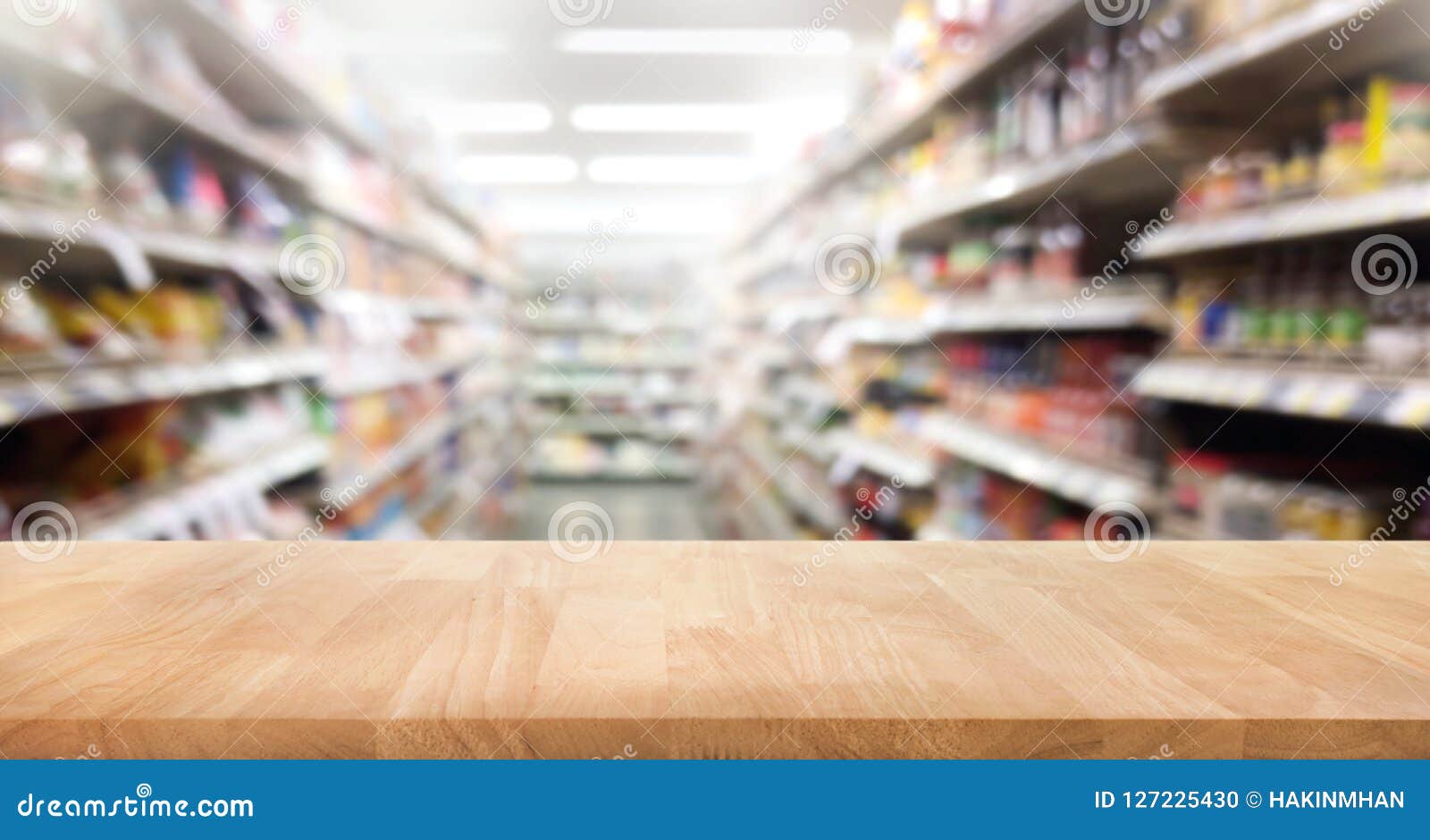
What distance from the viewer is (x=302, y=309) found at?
11.2 ft

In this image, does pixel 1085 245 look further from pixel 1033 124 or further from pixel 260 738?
pixel 260 738

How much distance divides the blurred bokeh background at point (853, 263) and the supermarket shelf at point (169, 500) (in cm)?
1

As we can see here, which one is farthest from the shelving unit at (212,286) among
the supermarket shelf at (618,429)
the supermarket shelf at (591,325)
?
the supermarket shelf at (618,429)

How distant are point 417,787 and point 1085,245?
8.52 ft

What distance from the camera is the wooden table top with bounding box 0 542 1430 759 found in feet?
1.89

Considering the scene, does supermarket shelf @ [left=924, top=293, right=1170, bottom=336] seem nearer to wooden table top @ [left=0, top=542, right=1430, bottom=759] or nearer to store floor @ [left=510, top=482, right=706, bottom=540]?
wooden table top @ [left=0, top=542, right=1430, bottom=759]

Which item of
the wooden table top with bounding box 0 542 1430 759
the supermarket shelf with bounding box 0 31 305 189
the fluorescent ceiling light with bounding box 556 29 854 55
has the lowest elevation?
the wooden table top with bounding box 0 542 1430 759

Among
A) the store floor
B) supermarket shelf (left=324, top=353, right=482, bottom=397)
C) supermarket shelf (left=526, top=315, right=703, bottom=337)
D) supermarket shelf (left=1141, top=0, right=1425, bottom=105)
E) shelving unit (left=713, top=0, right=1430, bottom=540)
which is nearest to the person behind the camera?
supermarket shelf (left=1141, top=0, right=1425, bottom=105)

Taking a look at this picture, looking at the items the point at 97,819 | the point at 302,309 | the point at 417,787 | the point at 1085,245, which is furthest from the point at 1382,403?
the point at 302,309

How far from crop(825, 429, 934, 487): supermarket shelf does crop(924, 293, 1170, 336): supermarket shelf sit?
583mm

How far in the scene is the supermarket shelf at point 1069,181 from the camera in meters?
2.17

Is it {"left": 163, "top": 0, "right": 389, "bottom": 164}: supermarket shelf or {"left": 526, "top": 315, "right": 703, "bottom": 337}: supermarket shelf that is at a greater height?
{"left": 526, "top": 315, "right": 703, "bottom": 337}: supermarket shelf

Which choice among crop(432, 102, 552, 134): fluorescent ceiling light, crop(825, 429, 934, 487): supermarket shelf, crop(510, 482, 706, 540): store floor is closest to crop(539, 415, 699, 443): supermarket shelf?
crop(510, 482, 706, 540): store floor

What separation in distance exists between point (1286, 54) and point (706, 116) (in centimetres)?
557
